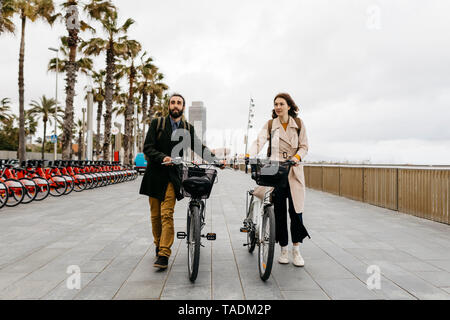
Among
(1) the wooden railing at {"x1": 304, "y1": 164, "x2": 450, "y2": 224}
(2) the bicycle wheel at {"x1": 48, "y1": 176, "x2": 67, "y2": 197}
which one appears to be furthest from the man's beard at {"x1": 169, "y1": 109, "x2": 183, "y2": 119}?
(2) the bicycle wheel at {"x1": 48, "y1": 176, "x2": 67, "y2": 197}

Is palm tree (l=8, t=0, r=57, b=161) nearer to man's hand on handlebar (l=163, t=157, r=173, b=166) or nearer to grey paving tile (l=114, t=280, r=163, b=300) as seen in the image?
man's hand on handlebar (l=163, t=157, r=173, b=166)

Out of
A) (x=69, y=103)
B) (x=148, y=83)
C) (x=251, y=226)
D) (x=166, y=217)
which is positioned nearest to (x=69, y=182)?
(x=69, y=103)

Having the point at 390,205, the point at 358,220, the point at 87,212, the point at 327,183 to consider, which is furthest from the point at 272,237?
the point at 327,183

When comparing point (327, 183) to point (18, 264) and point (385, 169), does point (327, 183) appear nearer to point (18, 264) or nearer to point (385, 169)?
point (385, 169)

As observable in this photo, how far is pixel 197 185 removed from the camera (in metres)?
3.62

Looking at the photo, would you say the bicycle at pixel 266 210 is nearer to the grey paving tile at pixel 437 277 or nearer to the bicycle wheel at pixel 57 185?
the grey paving tile at pixel 437 277

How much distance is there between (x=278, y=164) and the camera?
3723 mm

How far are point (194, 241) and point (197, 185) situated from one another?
0.57m

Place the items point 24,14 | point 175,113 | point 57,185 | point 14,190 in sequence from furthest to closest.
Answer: point 24,14, point 57,185, point 14,190, point 175,113

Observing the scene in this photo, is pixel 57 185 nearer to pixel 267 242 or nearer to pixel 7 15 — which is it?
pixel 267 242

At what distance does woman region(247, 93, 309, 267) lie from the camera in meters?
4.08

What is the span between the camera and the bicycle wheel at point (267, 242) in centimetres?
335

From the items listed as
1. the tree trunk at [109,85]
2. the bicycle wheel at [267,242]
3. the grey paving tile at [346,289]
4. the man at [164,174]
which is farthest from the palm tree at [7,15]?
the grey paving tile at [346,289]

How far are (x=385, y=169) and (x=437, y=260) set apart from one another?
16.6 feet
